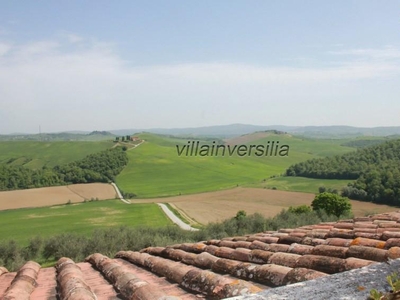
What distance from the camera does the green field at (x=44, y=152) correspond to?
4571 inches

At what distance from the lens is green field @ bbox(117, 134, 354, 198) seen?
275ft

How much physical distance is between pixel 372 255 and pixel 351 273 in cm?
159

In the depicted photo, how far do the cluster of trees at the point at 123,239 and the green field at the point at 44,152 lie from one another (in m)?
80.7

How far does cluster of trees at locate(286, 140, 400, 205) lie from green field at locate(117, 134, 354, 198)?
12898mm

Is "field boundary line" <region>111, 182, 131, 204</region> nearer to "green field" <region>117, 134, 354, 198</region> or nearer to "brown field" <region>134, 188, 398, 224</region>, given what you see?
"green field" <region>117, 134, 354, 198</region>

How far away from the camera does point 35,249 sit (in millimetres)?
36250

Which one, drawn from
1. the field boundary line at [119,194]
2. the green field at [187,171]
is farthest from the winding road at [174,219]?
the green field at [187,171]

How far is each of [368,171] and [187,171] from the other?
155ft

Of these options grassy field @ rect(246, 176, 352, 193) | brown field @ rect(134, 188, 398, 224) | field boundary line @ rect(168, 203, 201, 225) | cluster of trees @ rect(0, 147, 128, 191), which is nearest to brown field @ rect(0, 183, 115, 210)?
cluster of trees @ rect(0, 147, 128, 191)

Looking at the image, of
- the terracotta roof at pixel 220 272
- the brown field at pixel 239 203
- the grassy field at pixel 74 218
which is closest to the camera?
the terracotta roof at pixel 220 272

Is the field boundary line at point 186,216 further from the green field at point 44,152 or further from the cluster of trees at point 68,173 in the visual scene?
the green field at point 44,152

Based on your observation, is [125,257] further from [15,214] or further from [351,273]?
[15,214]

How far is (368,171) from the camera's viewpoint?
226 ft

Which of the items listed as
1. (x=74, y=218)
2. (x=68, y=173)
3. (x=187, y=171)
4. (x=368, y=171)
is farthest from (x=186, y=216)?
(x=68, y=173)
